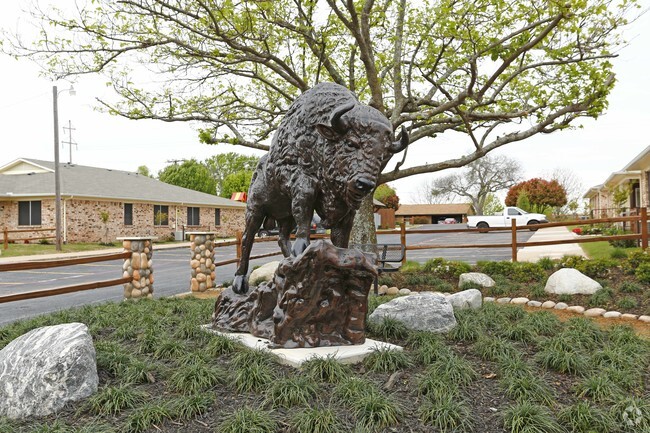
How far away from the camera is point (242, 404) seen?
3098 mm

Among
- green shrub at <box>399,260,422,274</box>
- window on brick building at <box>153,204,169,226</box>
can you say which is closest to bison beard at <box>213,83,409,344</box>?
green shrub at <box>399,260,422,274</box>

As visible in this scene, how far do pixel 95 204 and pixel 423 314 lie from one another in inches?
846

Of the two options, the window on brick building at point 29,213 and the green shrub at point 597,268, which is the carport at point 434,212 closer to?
the window on brick building at point 29,213

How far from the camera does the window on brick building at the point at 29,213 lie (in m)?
22.4

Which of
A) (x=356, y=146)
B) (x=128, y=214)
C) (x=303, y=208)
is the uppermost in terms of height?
(x=356, y=146)

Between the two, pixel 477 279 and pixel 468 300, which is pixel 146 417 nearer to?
pixel 468 300

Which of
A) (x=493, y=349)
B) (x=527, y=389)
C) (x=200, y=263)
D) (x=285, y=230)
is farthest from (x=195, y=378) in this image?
(x=200, y=263)

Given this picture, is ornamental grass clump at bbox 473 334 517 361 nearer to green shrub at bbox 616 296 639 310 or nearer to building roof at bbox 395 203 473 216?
green shrub at bbox 616 296 639 310

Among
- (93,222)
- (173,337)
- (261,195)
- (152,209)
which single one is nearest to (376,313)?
(261,195)

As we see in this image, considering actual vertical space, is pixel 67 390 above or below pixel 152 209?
below

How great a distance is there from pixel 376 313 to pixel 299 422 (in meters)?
2.33

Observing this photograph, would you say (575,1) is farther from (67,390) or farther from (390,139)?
(67,390)

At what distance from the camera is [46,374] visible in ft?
10.6

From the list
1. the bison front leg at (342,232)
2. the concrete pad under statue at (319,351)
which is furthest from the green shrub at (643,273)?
the bison front leg at (342,232)
